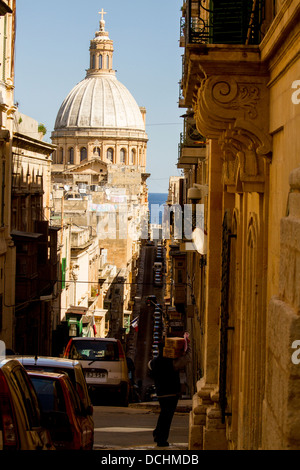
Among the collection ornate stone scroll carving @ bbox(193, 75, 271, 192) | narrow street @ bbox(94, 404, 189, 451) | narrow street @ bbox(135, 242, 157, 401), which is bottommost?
narrow street @ bbox(135, 242, 157, 401)

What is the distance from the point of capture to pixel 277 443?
3.04 m

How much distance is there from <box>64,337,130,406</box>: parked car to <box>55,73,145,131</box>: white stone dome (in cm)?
11665

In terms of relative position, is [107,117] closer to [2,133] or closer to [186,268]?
[186,268]

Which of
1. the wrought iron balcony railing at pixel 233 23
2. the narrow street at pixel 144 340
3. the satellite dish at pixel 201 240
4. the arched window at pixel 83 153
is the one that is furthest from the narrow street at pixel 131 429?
the arched window at pixel 83 153

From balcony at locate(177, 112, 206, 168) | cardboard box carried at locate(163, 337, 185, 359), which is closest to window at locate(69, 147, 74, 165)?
balcony at locate(177, 112, 206, 168)

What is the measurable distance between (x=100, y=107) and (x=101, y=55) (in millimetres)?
10505

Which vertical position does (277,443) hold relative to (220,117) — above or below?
below

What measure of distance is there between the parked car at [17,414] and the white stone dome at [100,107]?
414 feet

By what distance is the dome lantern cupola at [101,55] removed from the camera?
137 meters

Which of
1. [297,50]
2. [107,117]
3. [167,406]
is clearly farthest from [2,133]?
[107,117]

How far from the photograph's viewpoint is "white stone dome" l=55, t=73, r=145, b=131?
131625 mm

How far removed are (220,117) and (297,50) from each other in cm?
136

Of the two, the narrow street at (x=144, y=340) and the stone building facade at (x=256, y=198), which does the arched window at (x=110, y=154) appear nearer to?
the narrow street at (x=144, y=340)

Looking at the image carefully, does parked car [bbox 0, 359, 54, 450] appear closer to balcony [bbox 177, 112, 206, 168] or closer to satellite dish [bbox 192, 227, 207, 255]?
satellite dish [bbox 192, 227, 207, 255]
